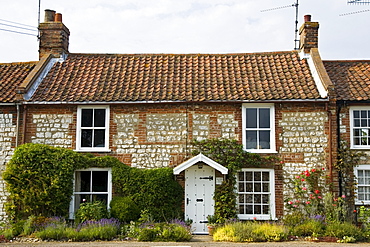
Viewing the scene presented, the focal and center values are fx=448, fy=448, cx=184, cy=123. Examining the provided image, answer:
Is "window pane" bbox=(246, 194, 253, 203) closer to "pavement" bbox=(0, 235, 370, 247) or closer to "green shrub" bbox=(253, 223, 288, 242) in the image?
"green shrub" bbox=(253, 223, 288, 242)

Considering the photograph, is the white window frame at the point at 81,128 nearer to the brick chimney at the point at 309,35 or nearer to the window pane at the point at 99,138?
the window pane at the point at 99,138

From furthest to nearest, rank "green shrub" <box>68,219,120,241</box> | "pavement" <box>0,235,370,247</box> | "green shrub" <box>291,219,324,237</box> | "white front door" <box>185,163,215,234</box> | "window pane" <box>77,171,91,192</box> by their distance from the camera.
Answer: "window pane" <box>77,171,91,192</box> → "white front door" <box>185,163,215,234</box> → "green shrub" <box>291,219,324,237</box> → "green shrub" <box>68,219,120,241</box> → "pavement" <box>0,235,370,247</box>

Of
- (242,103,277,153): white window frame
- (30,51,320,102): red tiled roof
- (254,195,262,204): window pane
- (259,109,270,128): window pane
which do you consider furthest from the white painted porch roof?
(259,109,270,128): window pane

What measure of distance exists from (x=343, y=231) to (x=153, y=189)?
21.3 feet

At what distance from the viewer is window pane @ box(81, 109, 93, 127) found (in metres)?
16.9

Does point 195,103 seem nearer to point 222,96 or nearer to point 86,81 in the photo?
point 222,96

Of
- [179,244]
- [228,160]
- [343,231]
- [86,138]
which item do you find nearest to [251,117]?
[228,160]

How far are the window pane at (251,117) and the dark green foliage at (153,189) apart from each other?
346cm

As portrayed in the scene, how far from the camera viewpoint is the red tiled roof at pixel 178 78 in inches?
659

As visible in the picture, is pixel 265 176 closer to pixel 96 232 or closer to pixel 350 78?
pixel 350 78

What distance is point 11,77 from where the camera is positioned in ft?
61.2

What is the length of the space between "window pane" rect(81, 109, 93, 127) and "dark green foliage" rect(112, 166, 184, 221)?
6.86 feet

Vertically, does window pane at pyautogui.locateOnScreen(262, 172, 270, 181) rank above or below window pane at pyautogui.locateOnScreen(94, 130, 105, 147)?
below

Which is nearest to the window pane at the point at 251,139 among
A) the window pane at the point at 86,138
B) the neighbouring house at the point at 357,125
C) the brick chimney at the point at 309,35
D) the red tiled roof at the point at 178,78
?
the red tiled roof at the point at 178,78
